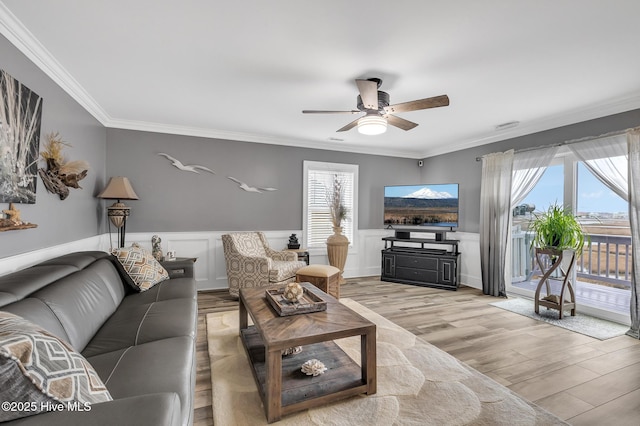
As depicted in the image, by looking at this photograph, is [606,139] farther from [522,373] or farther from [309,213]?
[309,213]

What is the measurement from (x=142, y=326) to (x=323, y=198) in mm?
3976

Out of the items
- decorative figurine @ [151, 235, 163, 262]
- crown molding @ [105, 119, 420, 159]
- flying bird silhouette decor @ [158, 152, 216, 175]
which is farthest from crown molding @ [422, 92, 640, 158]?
decorative figurine @ [151, 235, 163, 262]

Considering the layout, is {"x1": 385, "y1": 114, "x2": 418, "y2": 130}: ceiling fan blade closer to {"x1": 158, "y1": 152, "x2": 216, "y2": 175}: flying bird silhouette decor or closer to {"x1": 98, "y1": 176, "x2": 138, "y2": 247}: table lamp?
{"x1": 158, "y1": 152, "x2": 216, "y2": 175}: flying bird silhouette decor

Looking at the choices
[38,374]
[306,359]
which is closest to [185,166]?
[306,359]

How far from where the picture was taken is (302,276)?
392 centimetres

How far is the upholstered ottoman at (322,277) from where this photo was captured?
380 centimetres

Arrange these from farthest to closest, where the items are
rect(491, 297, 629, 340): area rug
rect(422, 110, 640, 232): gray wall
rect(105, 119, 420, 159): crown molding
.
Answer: rect(105, 119, 420, 159): crown molding < rect(422, 110, 640, 232): gray wall < rect(491, 297, 629, 340): area rug

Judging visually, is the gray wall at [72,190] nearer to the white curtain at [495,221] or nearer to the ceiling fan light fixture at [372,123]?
the ceiling fan light fixture at [372,123]

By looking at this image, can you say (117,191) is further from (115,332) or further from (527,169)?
(527,169)

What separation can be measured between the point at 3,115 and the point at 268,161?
11.2ft

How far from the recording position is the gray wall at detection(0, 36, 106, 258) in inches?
84.5

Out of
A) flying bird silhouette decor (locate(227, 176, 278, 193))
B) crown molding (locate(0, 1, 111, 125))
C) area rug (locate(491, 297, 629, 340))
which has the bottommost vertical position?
area rug (locate(491, 297, 629, 340))

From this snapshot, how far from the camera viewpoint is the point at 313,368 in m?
2.15

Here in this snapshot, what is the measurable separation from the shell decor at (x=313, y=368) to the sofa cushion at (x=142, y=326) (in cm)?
81
